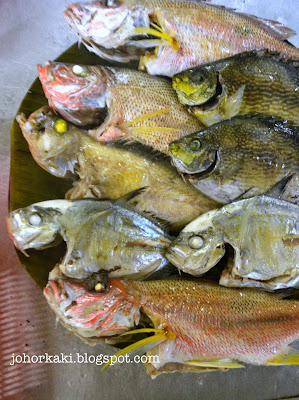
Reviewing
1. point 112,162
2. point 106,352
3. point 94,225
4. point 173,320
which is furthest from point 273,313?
point 106,352

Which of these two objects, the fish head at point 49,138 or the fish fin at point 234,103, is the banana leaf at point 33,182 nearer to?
the fish head at point 49,138

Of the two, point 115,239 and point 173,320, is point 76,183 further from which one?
point 173,320

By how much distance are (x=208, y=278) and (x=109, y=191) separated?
0.67m

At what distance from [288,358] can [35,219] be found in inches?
52.1

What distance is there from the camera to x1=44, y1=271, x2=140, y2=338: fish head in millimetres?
1471

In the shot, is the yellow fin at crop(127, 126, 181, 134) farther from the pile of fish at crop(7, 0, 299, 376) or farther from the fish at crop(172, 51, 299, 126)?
the fish at crop(172, 51, 299, 126)

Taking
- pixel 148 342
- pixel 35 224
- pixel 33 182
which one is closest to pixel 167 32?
pixel 33 182

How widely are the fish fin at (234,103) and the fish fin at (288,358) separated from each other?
116 cm

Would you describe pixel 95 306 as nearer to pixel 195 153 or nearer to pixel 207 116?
pixel 195 153

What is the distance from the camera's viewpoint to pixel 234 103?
175 centimetres

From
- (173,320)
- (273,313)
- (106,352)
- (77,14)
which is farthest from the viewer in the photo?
(106,352)

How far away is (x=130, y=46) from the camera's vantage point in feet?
6.05

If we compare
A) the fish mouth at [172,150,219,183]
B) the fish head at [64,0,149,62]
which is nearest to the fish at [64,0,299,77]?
the fish head at [64,0,149,62]

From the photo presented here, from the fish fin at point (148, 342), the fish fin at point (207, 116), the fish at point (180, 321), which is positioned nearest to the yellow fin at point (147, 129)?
the fish fin at point (207, 116)
